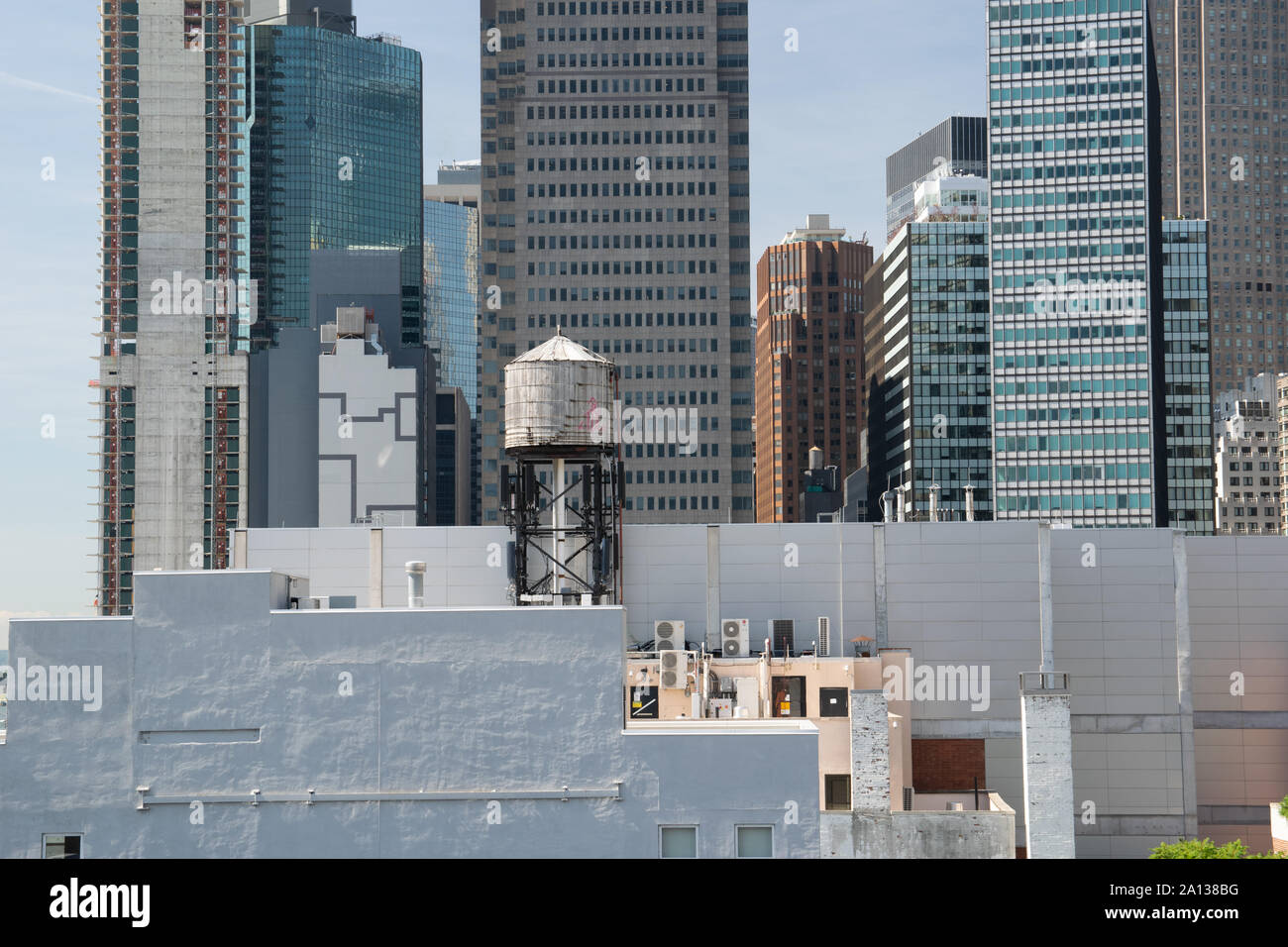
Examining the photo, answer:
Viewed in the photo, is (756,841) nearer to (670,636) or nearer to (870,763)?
(870,763)

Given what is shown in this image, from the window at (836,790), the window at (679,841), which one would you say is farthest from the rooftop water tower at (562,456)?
the window at (679,841)

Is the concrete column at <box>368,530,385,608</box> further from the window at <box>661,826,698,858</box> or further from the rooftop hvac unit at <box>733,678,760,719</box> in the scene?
the window at <box>661,826,698,858</box>

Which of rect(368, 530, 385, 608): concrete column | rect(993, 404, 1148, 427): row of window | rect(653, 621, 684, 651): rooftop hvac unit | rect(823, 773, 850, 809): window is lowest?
rect(823, 773, 850, 809): window

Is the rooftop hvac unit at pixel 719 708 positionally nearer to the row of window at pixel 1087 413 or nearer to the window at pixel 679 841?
the window at pixel 679 841

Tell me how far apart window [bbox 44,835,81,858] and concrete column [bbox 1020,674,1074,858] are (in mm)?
30330

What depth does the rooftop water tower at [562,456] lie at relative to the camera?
58.0 metres

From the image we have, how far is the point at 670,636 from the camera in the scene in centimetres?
6141

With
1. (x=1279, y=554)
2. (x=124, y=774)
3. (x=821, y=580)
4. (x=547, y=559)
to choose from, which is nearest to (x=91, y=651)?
(x=124, y=774)

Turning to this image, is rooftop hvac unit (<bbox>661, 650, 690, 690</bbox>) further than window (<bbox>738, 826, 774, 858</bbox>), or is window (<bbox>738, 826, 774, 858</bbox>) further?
rooftop hvac unit (<bbox>661, 650, 690, 690</bbox>)

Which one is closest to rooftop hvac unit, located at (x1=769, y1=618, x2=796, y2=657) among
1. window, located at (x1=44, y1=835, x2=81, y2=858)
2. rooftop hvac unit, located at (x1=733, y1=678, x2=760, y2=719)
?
rooftop hvac unit, located at (x1=733, y1=678, x2=760, y2=719)

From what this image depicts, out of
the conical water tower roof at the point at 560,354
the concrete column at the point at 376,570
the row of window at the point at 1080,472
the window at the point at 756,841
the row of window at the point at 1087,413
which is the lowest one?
the window at the point at 756,841

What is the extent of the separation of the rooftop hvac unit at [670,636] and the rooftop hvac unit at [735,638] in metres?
3.76

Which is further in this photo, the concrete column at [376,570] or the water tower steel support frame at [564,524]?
the concrete column at [376,570]

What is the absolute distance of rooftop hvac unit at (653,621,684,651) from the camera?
6012 centimetres
